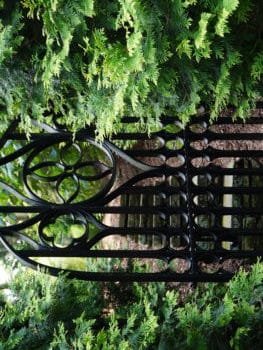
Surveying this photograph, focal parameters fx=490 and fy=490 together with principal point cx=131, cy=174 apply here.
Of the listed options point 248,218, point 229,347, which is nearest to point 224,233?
point 229,347

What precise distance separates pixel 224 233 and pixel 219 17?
138 centimetres

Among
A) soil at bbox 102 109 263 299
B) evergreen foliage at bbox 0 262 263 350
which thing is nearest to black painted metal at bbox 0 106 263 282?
evergreen foliage at bbox 0 262 263 350

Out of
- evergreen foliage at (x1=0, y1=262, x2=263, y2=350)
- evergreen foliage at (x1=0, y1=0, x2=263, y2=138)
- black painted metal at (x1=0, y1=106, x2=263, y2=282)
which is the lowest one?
evergreen foliage at (x1=0, y1=262, x2=263, y2=350)

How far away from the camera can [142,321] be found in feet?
8.50

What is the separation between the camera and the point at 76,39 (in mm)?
2566

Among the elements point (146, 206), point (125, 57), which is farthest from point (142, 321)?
point (125, 57)

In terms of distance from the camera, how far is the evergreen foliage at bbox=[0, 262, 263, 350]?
2.29 m

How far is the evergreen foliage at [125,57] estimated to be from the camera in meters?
2.18

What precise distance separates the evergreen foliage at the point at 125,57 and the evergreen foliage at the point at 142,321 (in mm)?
997

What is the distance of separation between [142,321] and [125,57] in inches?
53.6

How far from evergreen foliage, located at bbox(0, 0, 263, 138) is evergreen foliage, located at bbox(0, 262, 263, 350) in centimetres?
100

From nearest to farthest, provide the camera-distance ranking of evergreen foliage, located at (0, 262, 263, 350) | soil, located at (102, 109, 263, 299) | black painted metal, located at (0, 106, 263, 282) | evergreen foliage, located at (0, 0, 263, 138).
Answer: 1. evergreen foliage, located at (0, 0, 263, 138)
2. evergreen foliage, located at (0, 262, 263, 350)
3. black painted metal, located at (0, 106, 263, 282)
4. soil, located at (102, 109, 263, 299)

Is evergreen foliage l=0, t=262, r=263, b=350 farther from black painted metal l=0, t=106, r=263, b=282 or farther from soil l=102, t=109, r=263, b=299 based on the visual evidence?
soil l=102, t=109, r=263, b=299

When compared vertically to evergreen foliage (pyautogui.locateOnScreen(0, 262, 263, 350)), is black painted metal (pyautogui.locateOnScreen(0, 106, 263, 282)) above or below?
above
